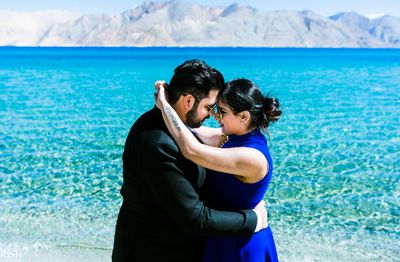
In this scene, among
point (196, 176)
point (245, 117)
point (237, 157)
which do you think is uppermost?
point (245, 117)

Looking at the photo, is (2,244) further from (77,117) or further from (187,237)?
(77,117)

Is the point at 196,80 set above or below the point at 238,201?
above

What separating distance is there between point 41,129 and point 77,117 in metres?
3.68

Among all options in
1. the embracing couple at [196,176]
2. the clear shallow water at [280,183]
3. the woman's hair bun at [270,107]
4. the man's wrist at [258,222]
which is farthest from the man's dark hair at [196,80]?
the clear shallow water at [280,183]

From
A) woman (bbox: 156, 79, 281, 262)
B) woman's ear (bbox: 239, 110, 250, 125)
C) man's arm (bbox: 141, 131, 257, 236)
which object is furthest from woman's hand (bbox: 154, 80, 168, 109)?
woman's ear (bbox: 239, 110, 250, 125)

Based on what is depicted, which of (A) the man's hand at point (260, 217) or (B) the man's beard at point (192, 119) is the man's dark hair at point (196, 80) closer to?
(B) the man's beard at point (192, 119)

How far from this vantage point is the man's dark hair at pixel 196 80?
3.14 metres

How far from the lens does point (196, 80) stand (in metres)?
3.13

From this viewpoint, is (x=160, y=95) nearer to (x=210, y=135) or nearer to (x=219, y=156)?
(x=219, y=156)

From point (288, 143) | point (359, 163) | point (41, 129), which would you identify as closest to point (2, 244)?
point (359, 163)

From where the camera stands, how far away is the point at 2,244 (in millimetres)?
7516

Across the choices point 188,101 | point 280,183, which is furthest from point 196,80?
point 280,183

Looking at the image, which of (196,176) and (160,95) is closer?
(196,176)

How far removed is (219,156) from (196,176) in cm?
21
